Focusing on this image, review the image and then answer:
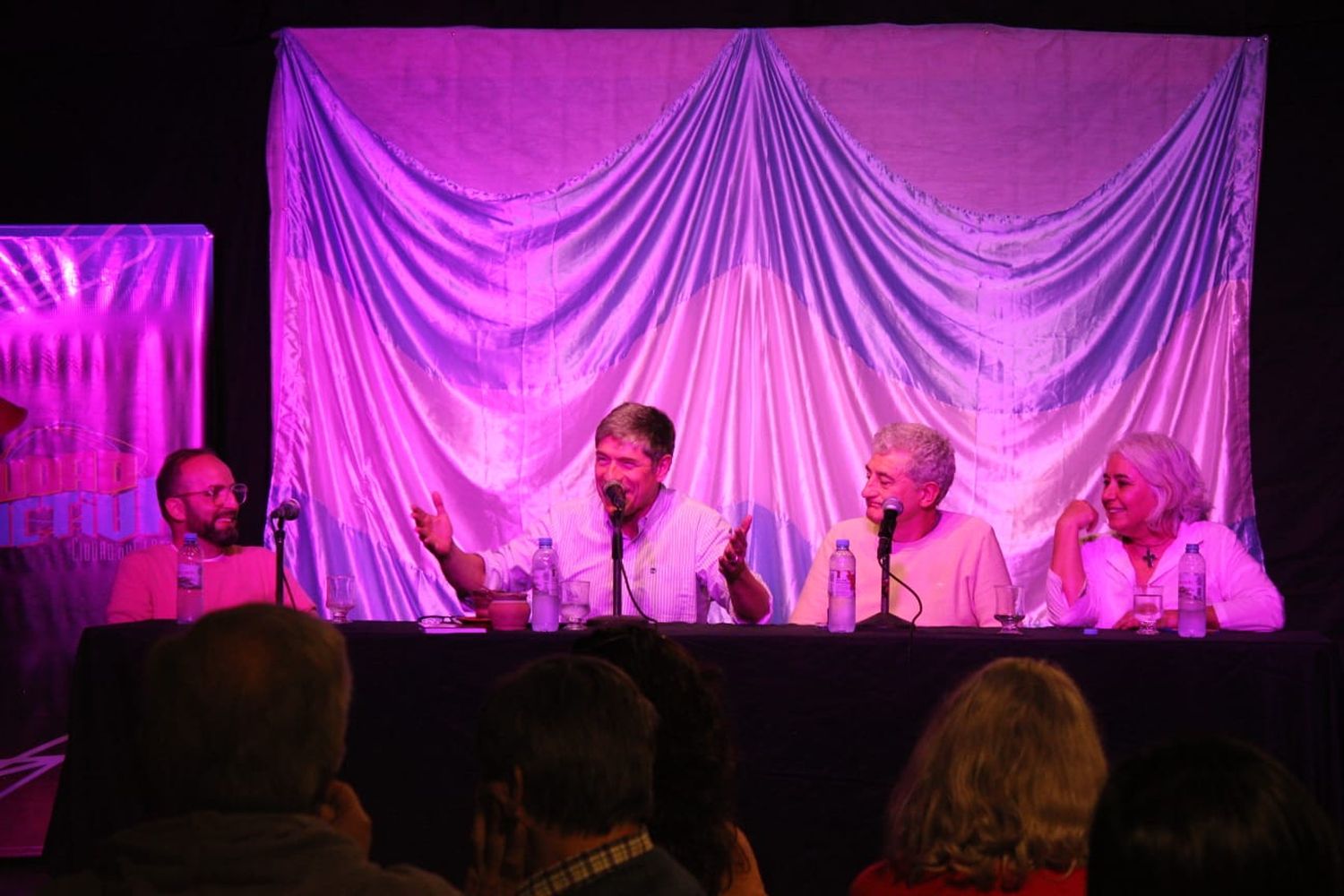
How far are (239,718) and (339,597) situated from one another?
2521 mm

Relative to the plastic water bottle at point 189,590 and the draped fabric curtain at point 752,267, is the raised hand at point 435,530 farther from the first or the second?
the draped fabric curtain at point 752,267

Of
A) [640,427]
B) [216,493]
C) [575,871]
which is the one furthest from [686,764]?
[216,493]

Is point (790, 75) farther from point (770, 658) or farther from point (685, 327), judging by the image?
point (770, 658)


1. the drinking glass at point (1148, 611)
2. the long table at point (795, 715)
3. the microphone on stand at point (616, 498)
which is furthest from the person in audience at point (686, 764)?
the drinking glass at point (1148, 611)

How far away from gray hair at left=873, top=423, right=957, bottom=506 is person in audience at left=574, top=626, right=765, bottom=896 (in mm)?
2437

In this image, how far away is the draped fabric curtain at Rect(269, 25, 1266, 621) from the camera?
17.4 ft

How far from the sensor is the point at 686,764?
207 cm

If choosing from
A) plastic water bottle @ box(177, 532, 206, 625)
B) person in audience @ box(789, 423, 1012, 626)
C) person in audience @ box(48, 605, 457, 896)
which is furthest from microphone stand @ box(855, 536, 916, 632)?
person in audience @ box(48, 605, 457, 896)

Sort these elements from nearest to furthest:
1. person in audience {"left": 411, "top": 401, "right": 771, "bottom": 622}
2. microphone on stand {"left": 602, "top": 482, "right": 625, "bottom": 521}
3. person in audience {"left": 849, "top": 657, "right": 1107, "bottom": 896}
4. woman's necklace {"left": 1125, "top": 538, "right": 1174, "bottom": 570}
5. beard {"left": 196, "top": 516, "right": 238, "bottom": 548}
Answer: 1. person in audience {"left": 849, "top": 657, "right": 1107, "bottom": 896}
2. microphone on stand {"left": 602, "top": 482, "right": 625, "bottom": 521}
3. woman's necklace {"left": 1125, "top": 538, "right": 1174, "bottom": 570}
4. beard {"left": 196, "top": 516, "right": 238, "bottom": 548}
5. person in audience {"left": 411, "top": 401, "right": 771, "bottom": 622}

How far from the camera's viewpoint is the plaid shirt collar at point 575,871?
1.66 meters

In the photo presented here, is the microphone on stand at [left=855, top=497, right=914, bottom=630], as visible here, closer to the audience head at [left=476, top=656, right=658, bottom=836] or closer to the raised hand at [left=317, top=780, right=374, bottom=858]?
the audience head at [left=476, top=656, right=658, bottom=836]

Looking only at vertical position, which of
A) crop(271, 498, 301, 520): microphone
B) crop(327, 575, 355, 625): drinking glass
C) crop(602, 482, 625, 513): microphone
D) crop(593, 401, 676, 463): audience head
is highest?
crop(593, 401, 676, 463): audience head

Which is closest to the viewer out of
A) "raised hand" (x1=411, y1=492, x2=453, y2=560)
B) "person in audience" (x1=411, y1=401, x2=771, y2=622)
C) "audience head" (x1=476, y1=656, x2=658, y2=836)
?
"audience head" (x1=476, y1=656, x2=658, y2=836)

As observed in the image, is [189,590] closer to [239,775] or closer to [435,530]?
[435,530]
